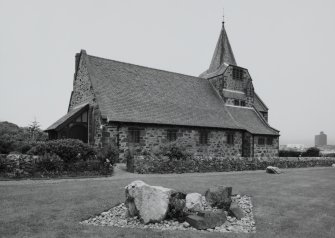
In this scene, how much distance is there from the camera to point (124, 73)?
1128 inches

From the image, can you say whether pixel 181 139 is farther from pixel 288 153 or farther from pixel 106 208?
pixel 288 153

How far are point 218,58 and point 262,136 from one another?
11.2 m

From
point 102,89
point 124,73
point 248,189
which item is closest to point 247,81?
point 124,73

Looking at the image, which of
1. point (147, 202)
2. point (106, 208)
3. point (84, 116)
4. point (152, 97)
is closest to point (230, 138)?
point (152, 97)

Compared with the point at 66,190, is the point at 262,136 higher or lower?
higher

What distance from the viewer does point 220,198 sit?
943 cm

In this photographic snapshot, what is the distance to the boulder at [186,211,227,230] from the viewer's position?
774 centimetres

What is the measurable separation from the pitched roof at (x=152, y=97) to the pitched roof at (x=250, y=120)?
147 cm

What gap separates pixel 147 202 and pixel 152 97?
19.8 metres

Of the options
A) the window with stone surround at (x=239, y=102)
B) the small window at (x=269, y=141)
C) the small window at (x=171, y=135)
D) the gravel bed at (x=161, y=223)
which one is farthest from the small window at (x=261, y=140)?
the gravel bed at (x=161, y=223)

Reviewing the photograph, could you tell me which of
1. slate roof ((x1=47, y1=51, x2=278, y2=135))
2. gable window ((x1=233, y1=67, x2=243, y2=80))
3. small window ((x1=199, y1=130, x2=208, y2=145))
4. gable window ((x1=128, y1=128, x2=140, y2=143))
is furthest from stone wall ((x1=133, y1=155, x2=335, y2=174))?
gable window ((x1=233, y1=67, x2=243, y2=80))

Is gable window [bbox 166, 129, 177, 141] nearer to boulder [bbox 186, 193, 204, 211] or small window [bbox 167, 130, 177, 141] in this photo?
small window [bbox 167, 130, 177, 141]

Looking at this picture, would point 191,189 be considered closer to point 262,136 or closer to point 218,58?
point 262,136

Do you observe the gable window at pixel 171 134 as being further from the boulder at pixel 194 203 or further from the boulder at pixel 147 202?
the boulder at pixel 147 202
